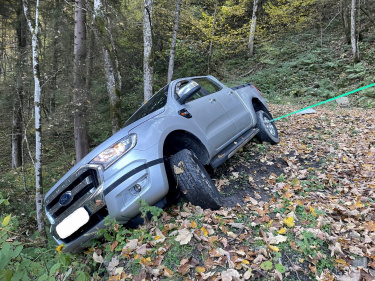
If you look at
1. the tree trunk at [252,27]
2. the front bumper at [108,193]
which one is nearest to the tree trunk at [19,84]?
the front bumper at [108,193]

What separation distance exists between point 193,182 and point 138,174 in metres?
0.62

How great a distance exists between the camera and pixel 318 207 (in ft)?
9.36

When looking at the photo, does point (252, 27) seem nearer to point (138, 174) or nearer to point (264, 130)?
point (264, 130)

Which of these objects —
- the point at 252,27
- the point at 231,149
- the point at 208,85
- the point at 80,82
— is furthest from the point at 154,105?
the point at 252,27

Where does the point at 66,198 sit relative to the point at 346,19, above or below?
above

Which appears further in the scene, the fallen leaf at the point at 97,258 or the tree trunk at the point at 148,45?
the tree trunk at the point at 148,45

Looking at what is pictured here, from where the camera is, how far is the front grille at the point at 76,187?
8.08ft

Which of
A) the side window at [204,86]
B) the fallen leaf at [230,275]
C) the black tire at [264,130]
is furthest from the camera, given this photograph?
the black tire at [264,130]

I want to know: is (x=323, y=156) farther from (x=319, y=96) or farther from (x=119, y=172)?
(x=319, y=96)

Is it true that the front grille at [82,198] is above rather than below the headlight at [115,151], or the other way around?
below

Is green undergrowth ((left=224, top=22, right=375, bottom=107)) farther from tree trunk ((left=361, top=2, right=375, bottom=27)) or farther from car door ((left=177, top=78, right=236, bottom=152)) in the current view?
car door ((left=177, top=78, right=236, bottom=152))

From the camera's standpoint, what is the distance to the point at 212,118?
3.68 m

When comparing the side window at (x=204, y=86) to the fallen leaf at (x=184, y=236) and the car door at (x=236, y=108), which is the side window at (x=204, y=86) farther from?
the fallen leaf at (x=184, y=236)

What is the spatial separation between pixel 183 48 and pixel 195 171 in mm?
12157
